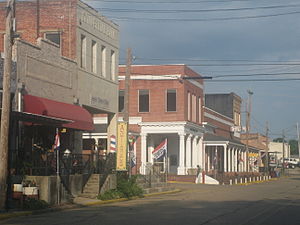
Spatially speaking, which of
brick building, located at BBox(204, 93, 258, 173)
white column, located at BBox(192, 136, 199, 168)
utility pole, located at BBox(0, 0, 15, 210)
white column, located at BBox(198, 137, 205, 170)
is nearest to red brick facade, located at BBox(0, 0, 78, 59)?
utility pole, located at BBox(0, 0, 15, 210)

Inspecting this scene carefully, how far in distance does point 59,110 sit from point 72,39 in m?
5.80

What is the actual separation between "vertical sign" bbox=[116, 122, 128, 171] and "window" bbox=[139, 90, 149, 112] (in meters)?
24.6

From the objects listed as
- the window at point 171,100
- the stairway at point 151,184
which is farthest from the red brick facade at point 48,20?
the window at point 171,100

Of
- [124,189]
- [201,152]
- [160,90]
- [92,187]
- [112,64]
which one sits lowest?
[124,189]

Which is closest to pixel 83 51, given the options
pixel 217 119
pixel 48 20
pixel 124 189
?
pixel 48 20

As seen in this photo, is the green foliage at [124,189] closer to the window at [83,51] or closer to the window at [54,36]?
the window at [83,51]

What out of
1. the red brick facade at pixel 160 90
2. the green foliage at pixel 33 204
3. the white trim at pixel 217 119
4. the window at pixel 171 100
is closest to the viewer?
the green foliage at pixel 33 204

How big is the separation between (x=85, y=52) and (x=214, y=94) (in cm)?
5839

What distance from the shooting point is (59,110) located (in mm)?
27844

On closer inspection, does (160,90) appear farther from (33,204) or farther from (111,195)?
(33,204)

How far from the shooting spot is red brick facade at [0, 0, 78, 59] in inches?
1261

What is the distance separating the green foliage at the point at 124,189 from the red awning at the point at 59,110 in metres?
3.40

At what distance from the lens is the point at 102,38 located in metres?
35.6

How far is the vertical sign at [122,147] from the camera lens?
101 ft
